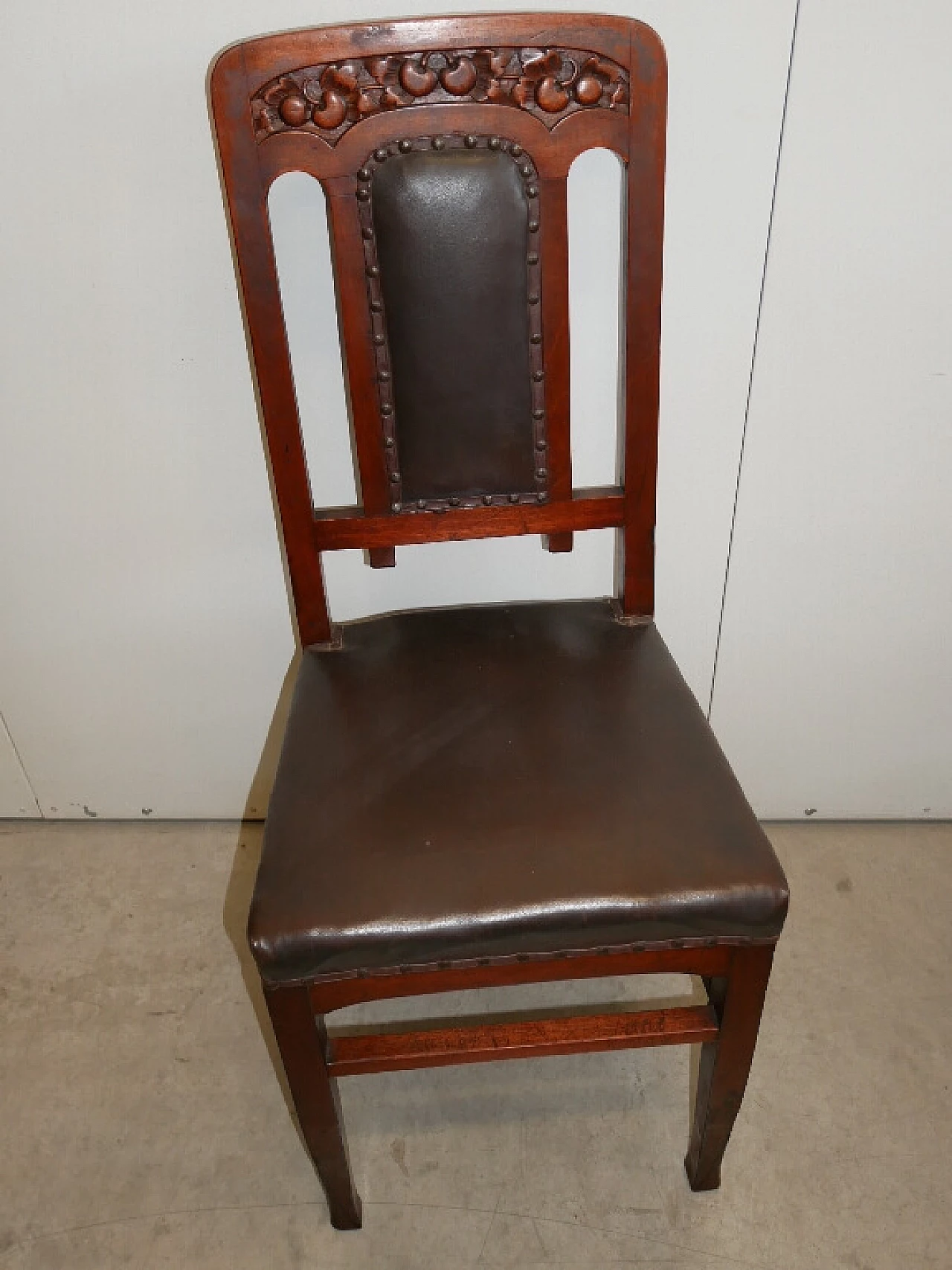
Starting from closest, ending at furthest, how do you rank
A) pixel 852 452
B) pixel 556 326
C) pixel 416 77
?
→ pixel 416 77
pixel 556 326
pixel 852 452

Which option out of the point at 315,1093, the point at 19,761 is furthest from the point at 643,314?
the point at 19,761

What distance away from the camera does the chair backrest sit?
962 mm

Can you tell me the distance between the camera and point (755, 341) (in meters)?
1.22

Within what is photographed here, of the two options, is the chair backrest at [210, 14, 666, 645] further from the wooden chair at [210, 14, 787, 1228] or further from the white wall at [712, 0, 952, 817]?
the white wall at [712, 0, 952, 817]

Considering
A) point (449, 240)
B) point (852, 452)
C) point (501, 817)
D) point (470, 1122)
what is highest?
point (449, 240)

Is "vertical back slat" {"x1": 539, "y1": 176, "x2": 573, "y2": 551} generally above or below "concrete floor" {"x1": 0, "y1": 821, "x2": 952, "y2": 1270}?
above

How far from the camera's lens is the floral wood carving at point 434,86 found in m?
0.96

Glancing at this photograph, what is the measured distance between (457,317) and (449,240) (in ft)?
0.25

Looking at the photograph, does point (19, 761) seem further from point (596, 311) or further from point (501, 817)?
point (596, 311)

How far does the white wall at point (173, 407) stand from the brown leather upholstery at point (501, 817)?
0.31 m

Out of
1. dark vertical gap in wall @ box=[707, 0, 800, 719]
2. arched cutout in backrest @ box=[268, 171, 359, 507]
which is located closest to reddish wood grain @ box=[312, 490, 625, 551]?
arched cutout in backrest @ box=[268, 171, 359, 507]

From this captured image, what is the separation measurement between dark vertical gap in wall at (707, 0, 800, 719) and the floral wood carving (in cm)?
21

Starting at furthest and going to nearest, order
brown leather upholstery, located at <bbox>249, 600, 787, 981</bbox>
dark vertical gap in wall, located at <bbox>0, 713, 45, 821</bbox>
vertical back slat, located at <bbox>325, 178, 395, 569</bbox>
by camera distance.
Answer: dark vertical gap in wall, located at <bbox>0, 713, 45, 821</bbox>
vertical back slat, located at <bbox>325, 178, 395, 569</bbox>
brown leather upholstery, located at <bbox>249, 600, 787, 981</bbox>

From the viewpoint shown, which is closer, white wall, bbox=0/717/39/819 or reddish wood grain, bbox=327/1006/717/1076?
reddish wood grain, bbox=327/1006/717/1076
